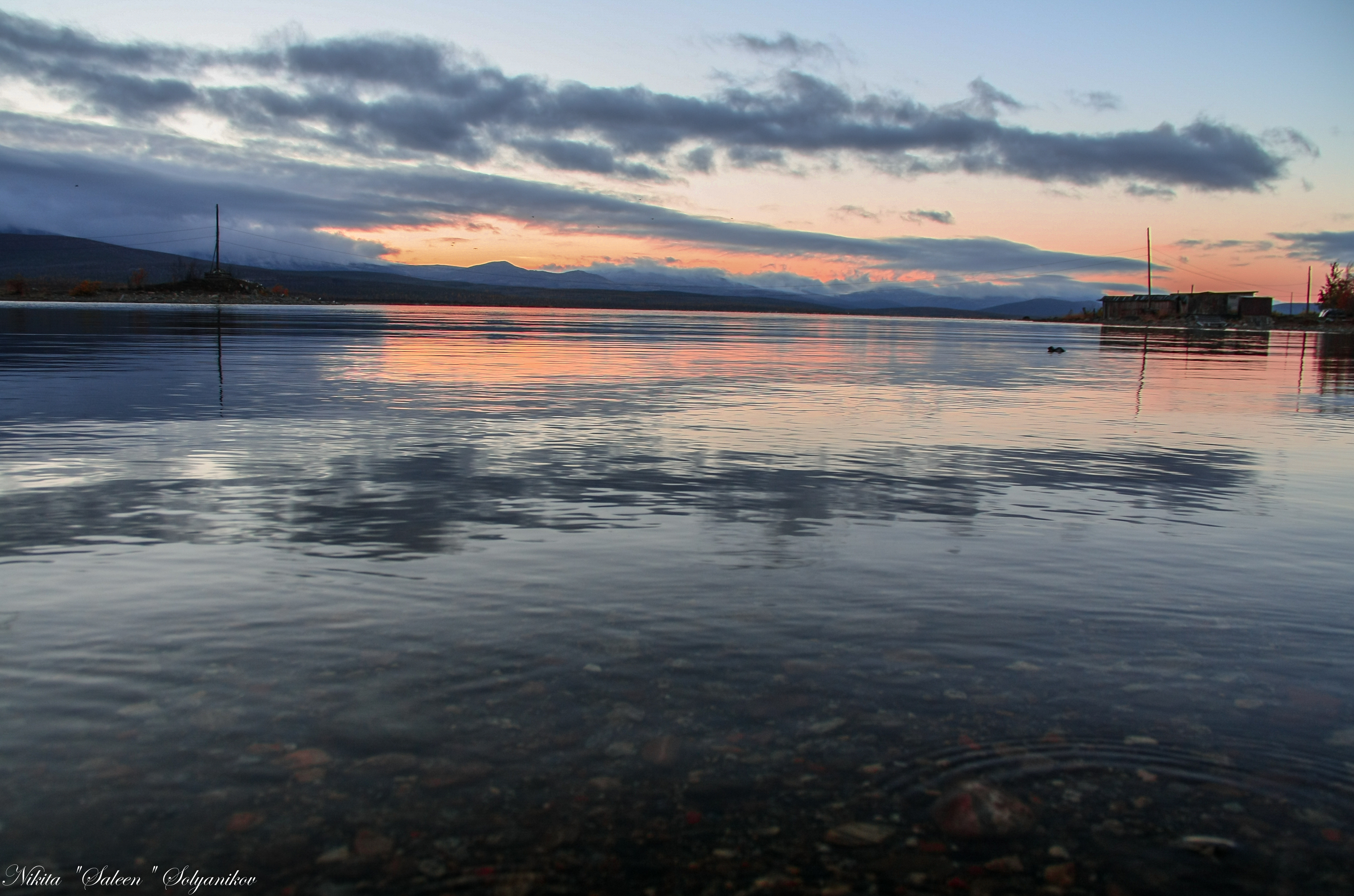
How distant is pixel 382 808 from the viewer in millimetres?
4258

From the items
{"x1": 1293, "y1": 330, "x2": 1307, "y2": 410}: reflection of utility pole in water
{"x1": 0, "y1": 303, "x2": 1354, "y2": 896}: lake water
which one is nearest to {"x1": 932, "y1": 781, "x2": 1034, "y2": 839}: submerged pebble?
{"x1": 0, "y1": 303, "x2": 1354, "y2": 896}: lake water

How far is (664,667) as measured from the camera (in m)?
5.84

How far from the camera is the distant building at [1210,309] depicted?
14075 cm

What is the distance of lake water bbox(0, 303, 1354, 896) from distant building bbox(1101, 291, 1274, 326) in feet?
477

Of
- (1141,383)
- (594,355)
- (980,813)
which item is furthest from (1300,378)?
(980,813)

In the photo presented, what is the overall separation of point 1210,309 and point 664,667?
167184 mm

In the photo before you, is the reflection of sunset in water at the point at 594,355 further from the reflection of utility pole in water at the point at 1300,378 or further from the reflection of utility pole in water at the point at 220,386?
the reflection of utility pole in water at the point at 1300,378

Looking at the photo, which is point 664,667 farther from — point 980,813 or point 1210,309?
point 1210,309

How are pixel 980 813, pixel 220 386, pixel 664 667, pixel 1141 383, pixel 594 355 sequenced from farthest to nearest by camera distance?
pixel 594 355 → pixel 1141 383 → pixel 220 386 → pixel 664 667 → pixel 980 813

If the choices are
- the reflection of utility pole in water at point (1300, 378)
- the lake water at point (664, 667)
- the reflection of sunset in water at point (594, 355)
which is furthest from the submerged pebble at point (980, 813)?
the reflection of utility pole in water at point (1300, 378)

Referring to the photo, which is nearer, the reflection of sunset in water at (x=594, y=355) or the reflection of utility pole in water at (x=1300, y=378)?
the reflection of utility pole in water at (x=1300, y=378)

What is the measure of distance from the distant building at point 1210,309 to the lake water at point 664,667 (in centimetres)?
14554

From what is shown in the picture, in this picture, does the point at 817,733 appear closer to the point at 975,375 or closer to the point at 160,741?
the point at 160,741

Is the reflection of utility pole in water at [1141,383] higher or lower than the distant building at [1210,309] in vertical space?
lower
